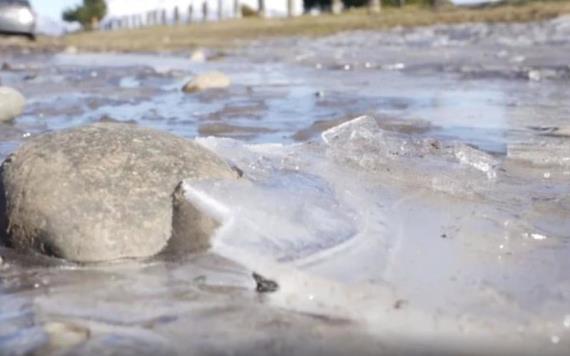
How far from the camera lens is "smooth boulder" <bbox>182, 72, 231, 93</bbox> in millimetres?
8078

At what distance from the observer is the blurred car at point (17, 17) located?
17438 millimetres

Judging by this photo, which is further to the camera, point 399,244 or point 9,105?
point 9,105

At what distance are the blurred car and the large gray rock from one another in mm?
15753

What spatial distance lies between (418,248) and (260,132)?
2807 mm

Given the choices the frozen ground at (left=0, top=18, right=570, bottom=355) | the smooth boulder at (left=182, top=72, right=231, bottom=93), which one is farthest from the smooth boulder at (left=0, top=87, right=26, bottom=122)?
the smooth boulder at (left=182, top=72, right=231, bottom=93)

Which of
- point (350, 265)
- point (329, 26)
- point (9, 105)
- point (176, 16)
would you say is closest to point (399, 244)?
point (350, 265)

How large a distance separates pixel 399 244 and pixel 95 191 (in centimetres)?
90

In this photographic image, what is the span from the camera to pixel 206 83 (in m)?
→ 8.27

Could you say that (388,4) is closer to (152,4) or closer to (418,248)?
(152,4)

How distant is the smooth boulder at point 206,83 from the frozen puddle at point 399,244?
→ 4.75 metres

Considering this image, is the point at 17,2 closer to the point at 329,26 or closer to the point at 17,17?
the point at 17,17

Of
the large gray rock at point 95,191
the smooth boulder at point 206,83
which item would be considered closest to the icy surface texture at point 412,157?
the large gray rock at point 95,191

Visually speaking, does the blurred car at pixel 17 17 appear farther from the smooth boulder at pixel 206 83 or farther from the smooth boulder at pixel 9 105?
the smooth boulder at pixel 9 105

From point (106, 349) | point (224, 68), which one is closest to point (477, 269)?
point (106, 349)
